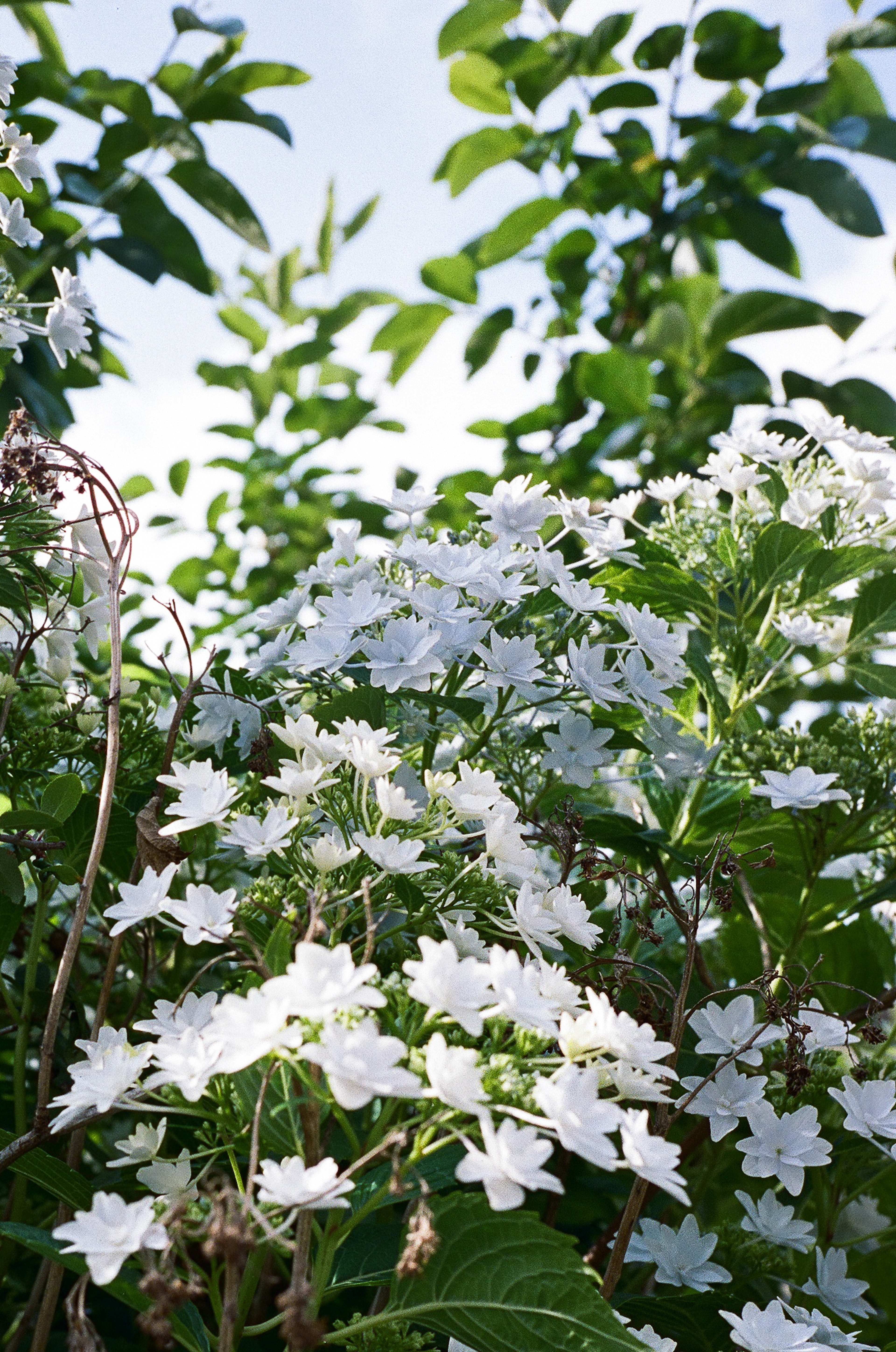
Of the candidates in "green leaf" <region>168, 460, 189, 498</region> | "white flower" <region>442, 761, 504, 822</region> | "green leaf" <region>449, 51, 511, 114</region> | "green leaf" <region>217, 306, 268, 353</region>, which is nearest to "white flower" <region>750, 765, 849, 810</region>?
"white flower" <region>442, 761, 504, 822</region>

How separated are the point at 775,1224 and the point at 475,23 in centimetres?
178

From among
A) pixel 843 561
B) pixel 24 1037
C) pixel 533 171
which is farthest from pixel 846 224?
pixel 24 1037

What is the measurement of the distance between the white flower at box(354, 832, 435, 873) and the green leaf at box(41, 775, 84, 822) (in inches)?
7.9

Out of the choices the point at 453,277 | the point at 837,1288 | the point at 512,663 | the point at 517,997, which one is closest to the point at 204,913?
the point at 517,997

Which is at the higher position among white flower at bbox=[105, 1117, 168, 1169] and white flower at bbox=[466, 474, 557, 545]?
white flower at bbox=[466, 474, 557, 545]

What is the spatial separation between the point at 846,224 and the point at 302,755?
4.98 feet

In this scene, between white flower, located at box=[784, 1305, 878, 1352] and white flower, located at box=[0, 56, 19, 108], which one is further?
white flower, located at box=[0, 56, 19, 108]

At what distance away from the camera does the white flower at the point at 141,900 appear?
52 cm

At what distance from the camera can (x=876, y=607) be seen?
919 mm

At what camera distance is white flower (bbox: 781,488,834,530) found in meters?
0.87

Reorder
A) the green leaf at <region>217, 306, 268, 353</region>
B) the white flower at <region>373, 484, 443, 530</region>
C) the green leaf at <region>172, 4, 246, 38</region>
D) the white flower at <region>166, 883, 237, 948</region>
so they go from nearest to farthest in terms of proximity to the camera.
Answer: the white flower at <region>166, 883, 237, 948</region> < the white flower at <region>373, 484, 443, 530</region> < the green leaf at <region>172, 4, 246, 38</region> < the green leaf at <region>217, 306, 268, 353</region>

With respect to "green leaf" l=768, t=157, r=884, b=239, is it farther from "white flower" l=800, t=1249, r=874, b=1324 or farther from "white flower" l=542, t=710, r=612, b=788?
"white flower" l=800, t=1249, r=874, b=1324

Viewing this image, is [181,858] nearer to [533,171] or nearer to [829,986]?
[829,986]

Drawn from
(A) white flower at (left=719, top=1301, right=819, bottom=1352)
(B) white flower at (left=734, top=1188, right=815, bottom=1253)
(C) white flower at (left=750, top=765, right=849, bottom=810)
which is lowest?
(A) white flower at (left=719, top=1301, right=819, bottom=1352)
